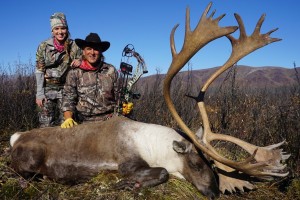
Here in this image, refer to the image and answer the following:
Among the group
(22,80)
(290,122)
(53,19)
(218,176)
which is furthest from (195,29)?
(22,80)

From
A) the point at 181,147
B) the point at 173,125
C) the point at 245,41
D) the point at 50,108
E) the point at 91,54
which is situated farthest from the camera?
the point at 173,125

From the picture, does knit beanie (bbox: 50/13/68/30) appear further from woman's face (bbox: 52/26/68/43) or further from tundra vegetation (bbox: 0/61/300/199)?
tundra vegetation (bbox: 0/61/300/199)

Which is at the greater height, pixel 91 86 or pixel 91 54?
pixel 91 54

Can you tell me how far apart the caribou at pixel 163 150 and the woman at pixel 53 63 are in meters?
1.31

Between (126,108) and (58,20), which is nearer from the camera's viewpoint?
(126,108)

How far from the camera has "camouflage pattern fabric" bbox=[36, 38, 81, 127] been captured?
5964mm

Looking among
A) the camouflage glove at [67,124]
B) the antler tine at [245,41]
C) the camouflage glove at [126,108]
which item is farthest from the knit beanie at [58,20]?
the antler tine at [245,41]

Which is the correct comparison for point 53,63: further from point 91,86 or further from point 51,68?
point 91,86

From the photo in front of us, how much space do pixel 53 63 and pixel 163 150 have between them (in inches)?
113

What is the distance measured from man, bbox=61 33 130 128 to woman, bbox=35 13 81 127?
0.36 metres

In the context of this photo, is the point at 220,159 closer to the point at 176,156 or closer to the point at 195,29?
the point at 176,156

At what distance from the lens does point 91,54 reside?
18.0 ft

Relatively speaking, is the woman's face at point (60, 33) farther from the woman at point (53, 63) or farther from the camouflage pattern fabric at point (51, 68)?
the camouflage pattern fabric at point (51, 68)

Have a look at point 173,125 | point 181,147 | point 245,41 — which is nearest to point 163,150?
point 181,147
